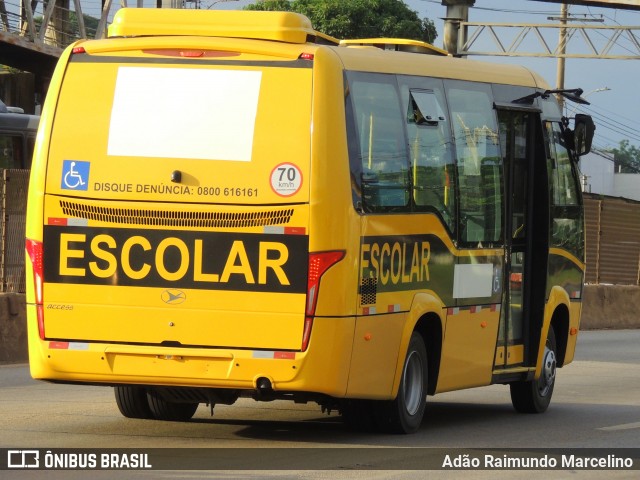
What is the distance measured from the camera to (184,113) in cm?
1070

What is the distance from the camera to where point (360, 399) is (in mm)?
11430

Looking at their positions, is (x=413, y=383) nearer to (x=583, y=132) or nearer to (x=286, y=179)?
(x=286, y=179)

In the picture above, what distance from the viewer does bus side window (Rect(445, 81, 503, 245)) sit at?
1258 cm

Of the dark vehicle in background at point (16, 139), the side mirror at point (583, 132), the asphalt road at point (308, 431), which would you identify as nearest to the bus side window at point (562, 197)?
the side mirror at point (583, 132)

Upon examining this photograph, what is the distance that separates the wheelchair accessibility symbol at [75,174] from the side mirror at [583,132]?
18.5 feet

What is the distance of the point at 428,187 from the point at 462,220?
70 cm

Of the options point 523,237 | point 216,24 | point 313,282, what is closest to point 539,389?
point 523,237

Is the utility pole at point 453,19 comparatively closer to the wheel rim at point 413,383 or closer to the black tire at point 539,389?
the black tire at point 539,389

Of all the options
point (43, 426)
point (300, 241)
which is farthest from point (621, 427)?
point (43, 426)

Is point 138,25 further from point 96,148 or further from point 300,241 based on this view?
point 300,241

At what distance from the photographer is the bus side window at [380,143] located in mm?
11000

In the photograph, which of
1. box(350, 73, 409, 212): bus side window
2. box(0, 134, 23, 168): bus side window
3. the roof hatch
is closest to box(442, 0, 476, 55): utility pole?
box(0, 134, 23, 168): bus side window

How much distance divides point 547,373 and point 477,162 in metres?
2.64

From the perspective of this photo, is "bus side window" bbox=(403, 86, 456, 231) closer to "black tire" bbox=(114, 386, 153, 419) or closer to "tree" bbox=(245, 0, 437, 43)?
"black tire" bbox=(114, 386, 153, 419)
